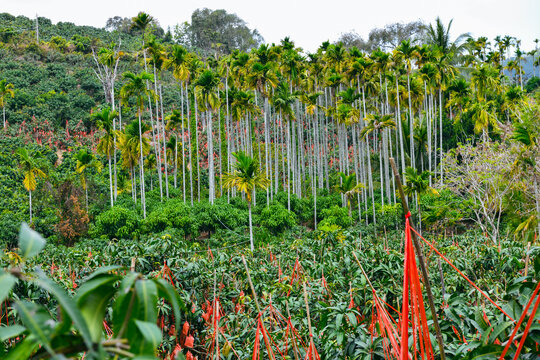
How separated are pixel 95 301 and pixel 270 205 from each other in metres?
21.6

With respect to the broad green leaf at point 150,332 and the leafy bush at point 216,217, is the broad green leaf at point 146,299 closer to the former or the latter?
the broad green leaf at point 150,332

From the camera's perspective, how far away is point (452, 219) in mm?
17922

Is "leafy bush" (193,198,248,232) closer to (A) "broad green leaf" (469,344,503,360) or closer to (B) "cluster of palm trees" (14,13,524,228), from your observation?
(B) "cluster of palm trees" (14,13,524,228)

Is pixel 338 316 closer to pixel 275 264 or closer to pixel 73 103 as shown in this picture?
pixel 275 264

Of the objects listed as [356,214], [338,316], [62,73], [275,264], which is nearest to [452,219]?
[356,214]

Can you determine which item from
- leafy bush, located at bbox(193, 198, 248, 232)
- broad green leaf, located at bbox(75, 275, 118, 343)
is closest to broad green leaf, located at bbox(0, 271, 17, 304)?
broad green leaf, located at bbox(75, 275, 118, 343)

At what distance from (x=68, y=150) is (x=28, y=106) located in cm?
617

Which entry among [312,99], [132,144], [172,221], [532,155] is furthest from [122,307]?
[312,99]

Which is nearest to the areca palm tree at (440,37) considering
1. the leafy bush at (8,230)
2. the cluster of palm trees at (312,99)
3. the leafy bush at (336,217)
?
the cluster of palm trees at (312,99)

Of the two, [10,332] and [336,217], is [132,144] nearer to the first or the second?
[336,217]

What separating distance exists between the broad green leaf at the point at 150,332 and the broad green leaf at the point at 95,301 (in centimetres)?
8

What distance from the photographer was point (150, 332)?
0.64 meters

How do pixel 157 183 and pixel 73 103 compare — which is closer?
pixel 157 183

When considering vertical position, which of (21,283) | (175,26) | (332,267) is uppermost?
(175,26)
